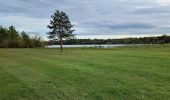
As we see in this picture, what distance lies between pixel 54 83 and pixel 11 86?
1.57m

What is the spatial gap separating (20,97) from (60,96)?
1.19 meters

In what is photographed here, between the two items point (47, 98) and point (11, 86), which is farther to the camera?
point (11, 86)

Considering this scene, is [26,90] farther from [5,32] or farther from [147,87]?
[5,32]

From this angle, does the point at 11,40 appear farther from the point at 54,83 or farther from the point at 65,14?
the point at 54,83

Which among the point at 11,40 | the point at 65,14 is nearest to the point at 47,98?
the point at 65,14

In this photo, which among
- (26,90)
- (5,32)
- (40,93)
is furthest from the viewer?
(5,32)

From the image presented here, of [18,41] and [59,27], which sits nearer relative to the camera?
[59,27]

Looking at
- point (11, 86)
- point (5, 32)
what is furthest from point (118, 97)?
point (5, 32)

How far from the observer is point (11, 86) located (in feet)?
33.9

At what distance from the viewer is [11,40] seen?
329 ft

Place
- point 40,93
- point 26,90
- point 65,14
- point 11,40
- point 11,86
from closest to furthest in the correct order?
1. point 40,93
2. point 26,90
3. point 11,86
4. point 65,14
5. point 11,40

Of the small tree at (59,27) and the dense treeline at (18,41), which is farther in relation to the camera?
the dense treeline at (18,41)

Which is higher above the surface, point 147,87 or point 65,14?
point 65,14

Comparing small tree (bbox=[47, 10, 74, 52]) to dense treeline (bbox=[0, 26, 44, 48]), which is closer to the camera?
small tree (bbox=[47, 10, 74, 52])
